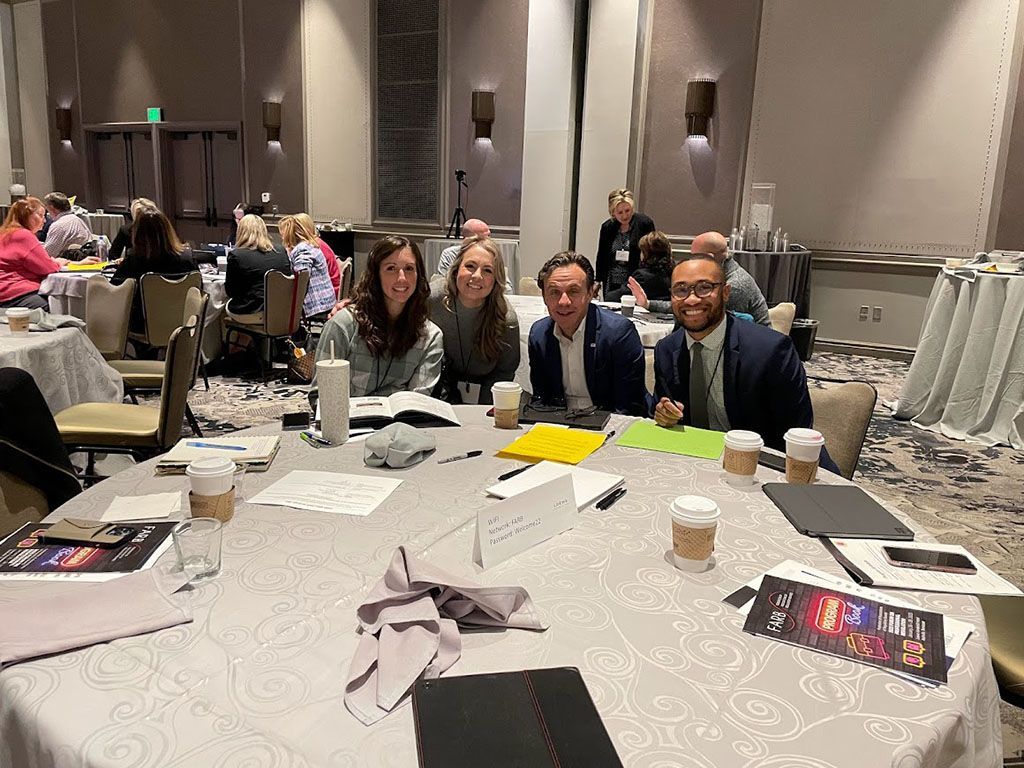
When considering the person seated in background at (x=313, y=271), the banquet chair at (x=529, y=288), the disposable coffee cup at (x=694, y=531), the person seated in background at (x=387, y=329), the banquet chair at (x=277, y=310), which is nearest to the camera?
the disposable coffee cup at (x=694, y=531)

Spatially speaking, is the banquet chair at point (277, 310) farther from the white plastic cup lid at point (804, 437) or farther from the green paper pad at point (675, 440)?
the white plastic cup lid at point (804, 437)

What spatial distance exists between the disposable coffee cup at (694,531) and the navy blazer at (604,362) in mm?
1497

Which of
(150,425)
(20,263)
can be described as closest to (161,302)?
(20,263)

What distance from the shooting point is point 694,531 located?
1.37 metres

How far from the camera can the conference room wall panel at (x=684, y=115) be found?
7.68 metres

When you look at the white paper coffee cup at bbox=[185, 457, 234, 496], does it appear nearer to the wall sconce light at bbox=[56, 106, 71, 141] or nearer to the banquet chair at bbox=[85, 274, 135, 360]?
the banquet chair at bbox=[85, 274, 135, 360]

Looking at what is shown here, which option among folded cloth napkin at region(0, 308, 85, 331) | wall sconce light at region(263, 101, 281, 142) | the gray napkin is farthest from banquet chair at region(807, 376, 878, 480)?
wall sconce light at region(263, 101, 281, 142)

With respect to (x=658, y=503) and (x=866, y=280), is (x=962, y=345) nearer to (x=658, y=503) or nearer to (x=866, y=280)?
(x=866, y=280)

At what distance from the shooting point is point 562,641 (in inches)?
45.4

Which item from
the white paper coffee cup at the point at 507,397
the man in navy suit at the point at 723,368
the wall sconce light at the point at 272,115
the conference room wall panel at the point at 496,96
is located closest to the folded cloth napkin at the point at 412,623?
the white paper coffee cup at the point at 507,397

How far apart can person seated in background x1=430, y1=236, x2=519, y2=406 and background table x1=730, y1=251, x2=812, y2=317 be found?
432 cm

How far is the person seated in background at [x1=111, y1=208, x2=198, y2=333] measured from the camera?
17.8ft

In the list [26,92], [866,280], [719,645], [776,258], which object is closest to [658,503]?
[719,645]

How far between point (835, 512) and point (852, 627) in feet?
1.59
